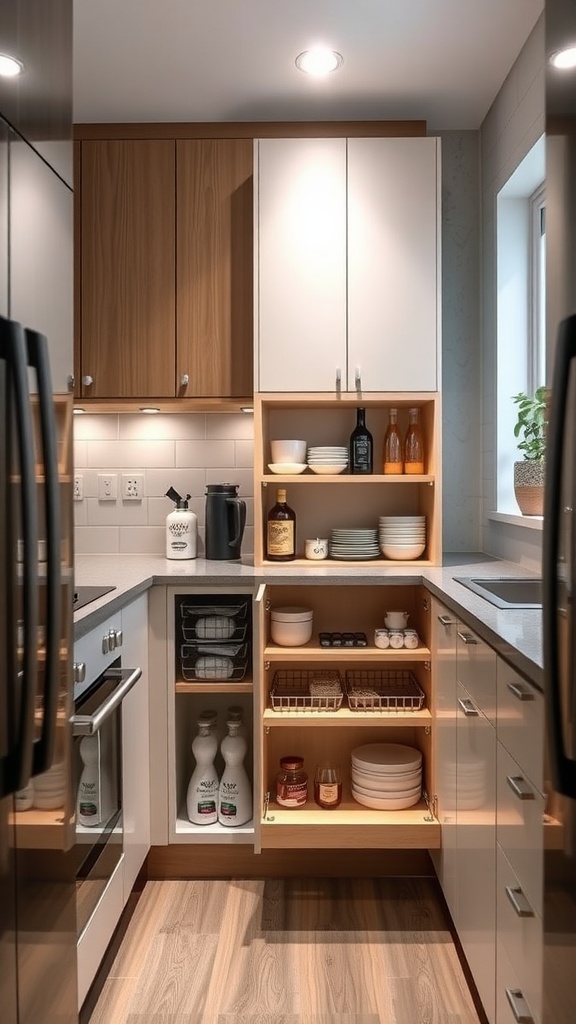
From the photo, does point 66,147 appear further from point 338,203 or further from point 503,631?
point 338,203

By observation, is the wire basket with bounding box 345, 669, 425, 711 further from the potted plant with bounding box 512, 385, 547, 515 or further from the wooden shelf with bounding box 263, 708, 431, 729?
the potted plant with bounding box 512, 385, 547, 515

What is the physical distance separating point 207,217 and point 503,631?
1.85m

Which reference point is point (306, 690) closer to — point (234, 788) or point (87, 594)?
point (234, 788)

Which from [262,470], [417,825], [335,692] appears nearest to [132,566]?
[262,470]

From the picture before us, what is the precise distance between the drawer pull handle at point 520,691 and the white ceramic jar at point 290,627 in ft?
3.56

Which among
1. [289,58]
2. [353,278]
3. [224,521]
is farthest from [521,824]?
[289,58]

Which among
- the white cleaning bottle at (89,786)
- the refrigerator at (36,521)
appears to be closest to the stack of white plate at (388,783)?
the white cleaning bottle at (89,786)

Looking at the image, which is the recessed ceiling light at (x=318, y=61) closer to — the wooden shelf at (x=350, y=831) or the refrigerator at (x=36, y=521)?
the refrigerator at (x=36, y=521)

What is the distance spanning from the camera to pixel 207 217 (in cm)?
264

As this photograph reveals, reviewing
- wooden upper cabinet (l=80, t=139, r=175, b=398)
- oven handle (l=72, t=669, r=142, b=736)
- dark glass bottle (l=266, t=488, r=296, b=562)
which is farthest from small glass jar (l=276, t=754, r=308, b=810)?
wooden upper cabinet (l=80, t=139, r=175, b=398)

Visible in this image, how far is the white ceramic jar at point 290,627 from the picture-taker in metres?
2.41

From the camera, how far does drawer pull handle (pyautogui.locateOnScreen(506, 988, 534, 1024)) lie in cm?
130

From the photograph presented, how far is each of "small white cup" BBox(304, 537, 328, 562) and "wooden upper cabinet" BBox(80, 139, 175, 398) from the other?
708 millimetres

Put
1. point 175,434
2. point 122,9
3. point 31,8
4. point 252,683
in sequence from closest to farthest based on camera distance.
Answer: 1. point 31,8
2. point 122,9
3. point 252,683
4. point 175,434
